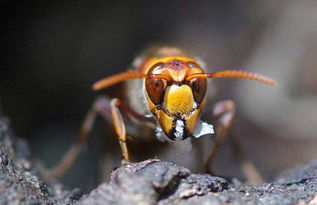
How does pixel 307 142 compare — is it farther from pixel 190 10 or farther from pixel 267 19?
pixel 190 10

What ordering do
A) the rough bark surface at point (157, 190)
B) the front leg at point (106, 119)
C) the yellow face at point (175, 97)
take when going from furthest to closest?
the front leg at point (106, 119)
the yellow face at point (175, 97)
the rough bark surface at point (157, 190)

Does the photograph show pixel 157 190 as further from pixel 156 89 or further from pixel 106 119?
pixel 106 119

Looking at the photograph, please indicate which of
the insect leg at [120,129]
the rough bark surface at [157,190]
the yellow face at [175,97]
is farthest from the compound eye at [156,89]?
the rough bark surface at [157,190]

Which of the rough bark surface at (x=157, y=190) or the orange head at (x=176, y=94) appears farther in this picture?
the orange head at (x=176, y=94)

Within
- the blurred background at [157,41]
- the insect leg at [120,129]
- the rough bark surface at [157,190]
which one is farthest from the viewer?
the blurred background at [157,41]

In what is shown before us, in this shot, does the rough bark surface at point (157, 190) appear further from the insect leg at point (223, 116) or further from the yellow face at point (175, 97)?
the insect leg at point (223, 116)

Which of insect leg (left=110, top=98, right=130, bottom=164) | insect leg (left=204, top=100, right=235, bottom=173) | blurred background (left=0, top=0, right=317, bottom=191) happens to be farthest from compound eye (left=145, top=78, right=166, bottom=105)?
blurred background (left=0, top=0, right=317, bottom=191)

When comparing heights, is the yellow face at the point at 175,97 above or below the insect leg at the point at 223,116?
below

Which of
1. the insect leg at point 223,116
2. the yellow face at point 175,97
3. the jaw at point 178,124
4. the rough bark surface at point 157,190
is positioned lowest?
the rough bark surface at point 157,190
